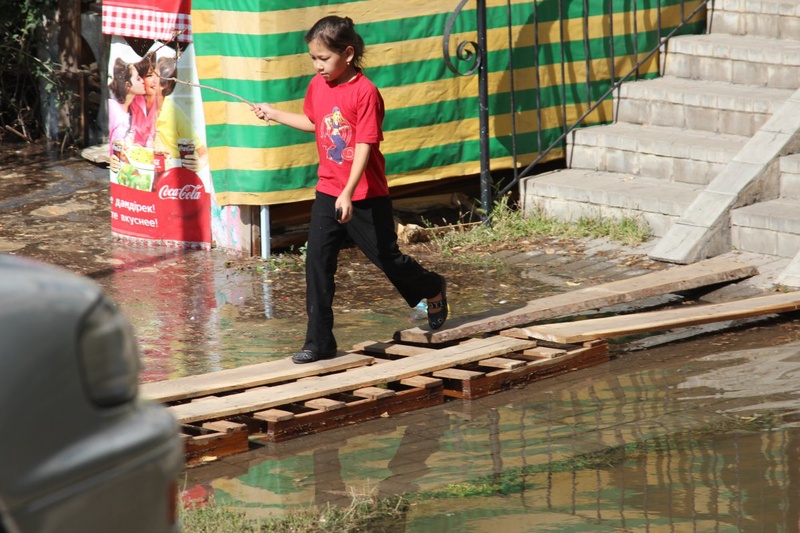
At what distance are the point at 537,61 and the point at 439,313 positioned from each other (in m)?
3.78

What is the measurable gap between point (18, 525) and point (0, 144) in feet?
36.3

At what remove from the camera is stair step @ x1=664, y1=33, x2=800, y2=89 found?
9.34 meters

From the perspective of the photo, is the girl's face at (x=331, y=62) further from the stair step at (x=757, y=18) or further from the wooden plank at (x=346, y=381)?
the stair step at (x=757, y=18)

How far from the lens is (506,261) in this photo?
28.3ft

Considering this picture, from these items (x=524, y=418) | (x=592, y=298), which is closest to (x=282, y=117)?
(x=524, y=418)

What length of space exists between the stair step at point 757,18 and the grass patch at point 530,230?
92.1 inches

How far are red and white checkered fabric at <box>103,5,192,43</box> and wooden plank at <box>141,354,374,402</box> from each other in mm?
3668

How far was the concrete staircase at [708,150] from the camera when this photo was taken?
803 cm

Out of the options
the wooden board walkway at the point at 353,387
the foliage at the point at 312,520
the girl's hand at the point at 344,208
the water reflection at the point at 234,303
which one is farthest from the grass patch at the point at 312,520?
the water reflection at the point at 234,303

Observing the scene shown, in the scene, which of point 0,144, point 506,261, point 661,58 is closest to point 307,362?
point 506,261

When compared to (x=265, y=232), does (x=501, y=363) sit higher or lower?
lower

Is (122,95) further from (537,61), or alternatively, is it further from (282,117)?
(282,117)

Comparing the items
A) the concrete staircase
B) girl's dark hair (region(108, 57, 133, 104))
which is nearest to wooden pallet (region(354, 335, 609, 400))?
the concrete staircase

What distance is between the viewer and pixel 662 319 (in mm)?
6578
